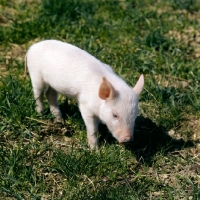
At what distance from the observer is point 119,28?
7.17m

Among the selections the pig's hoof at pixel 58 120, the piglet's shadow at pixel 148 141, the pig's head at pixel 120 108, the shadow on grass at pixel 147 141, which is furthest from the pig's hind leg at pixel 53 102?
the pig's head at pixel 120 108

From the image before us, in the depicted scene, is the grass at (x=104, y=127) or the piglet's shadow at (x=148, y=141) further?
the piglet's shadow at (x=148, y=141)

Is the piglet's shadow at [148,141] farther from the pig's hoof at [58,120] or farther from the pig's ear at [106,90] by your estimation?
the pig's ear at [106,90]

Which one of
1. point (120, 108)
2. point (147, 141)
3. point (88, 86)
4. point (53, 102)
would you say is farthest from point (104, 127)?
point (120, 108)

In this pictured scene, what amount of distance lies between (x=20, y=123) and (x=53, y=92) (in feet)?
1.52

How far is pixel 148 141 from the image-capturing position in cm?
534

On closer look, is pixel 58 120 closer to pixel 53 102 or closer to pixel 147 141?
pixel 53 102

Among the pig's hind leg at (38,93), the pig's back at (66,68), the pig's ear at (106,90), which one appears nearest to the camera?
the pig's ear at (106,90)

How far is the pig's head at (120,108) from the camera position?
182 inches

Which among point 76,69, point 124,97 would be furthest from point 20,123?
point 124,97

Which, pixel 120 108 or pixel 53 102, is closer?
pixel 120 108

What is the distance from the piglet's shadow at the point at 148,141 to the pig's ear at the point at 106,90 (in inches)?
27.1

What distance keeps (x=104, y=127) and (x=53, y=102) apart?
58cm

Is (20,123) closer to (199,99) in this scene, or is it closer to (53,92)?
(53,92)
